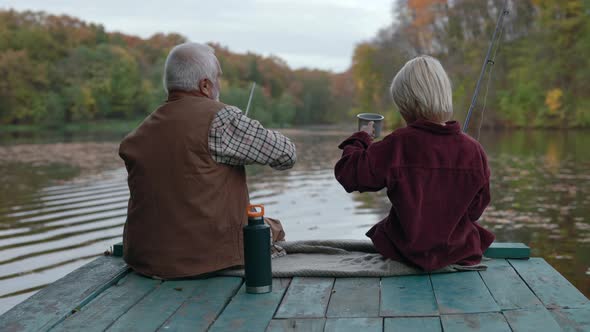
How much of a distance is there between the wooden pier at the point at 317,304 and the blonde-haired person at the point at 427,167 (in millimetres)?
199

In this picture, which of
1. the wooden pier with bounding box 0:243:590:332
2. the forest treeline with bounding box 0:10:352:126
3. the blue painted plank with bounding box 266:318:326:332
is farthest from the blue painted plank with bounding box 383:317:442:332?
the forest treeline with bounding box 0:10:352:126

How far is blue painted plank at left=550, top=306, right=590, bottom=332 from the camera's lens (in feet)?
6.73

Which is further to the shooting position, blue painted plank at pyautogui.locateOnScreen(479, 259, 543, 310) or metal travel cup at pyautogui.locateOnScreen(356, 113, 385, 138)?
metal travel cup at pyautogui.locateOnScreen(356, 113, 385, 138)

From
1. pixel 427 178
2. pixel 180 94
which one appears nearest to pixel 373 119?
pixel 427 178

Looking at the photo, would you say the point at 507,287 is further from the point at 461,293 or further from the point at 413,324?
the point at 413,324

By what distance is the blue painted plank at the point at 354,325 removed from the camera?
2.10m

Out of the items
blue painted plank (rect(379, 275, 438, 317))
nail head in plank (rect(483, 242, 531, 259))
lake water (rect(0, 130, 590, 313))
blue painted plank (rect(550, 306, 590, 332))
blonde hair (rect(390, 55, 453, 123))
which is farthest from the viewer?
lake water (rect(0, 130, 590, 313))

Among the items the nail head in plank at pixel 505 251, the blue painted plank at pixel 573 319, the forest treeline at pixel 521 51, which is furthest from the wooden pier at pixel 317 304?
the forest treeline at pixel 521 51

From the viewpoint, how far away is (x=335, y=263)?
295cm

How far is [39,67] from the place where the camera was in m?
50.5

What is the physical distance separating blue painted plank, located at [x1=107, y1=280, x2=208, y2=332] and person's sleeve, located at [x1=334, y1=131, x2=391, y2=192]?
763 mm

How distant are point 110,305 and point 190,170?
629 millimetres

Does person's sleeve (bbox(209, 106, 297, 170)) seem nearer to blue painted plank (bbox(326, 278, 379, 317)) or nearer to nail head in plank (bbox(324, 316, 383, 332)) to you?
blue painted plank (bbox(326, 278, 379, 317))

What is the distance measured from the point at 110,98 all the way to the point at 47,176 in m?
40.1
